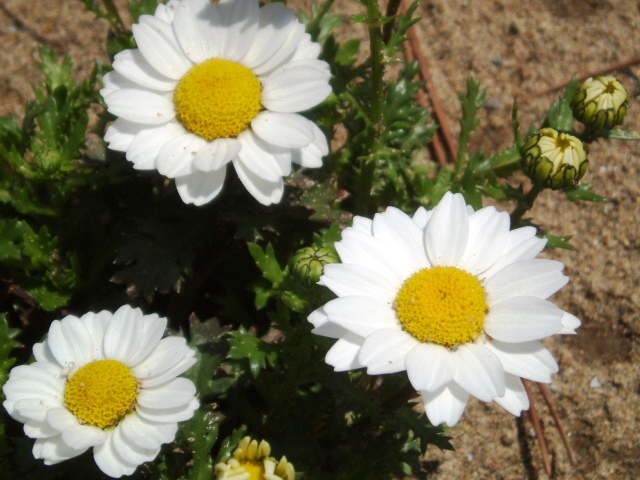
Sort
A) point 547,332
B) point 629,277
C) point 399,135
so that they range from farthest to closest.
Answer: point 629,277, point 399,135, point 547,332

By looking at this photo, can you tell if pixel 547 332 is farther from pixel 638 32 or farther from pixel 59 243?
pixel 638 32

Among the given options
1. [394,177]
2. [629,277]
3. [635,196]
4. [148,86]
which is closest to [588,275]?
[629,277]

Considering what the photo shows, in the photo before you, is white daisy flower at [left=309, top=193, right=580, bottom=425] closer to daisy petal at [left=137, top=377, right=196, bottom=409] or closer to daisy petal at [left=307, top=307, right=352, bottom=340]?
daisy petal at [left=307, top=307, right=352, bottom=340]

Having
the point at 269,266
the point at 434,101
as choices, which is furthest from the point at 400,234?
the point at 434,101

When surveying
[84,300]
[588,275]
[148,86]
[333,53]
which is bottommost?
[588,275]

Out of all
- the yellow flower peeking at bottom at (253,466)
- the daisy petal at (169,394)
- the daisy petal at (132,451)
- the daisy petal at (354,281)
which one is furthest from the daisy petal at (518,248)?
the daisy petal at (132,451)

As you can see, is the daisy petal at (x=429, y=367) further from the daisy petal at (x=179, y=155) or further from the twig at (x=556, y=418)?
the twig at (x=556, y=418)

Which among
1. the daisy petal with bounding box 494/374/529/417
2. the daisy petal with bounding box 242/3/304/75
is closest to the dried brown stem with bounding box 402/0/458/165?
the daisy petal with bounding box 242/3/304/75
